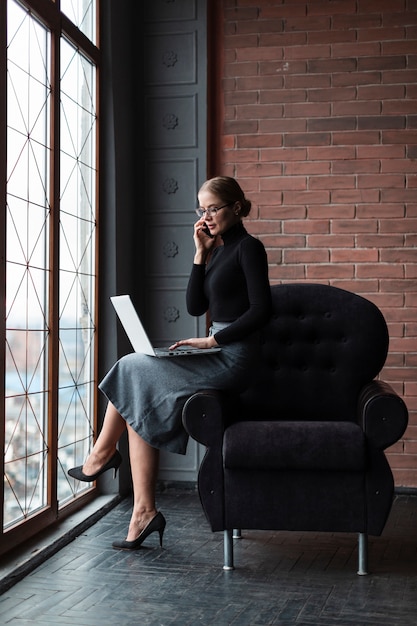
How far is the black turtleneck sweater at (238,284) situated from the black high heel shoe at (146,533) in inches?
31.1

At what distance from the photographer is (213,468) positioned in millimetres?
3311

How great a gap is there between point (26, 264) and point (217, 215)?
84cm

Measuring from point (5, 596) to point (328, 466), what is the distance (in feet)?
4.12

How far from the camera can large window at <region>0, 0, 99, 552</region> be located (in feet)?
11.4

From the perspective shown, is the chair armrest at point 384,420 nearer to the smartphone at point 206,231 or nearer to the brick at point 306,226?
the smartphone at point 206,231

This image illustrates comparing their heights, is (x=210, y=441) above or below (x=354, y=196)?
below

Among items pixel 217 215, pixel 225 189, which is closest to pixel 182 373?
pixel 217 215

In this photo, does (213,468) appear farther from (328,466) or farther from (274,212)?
(274,212)

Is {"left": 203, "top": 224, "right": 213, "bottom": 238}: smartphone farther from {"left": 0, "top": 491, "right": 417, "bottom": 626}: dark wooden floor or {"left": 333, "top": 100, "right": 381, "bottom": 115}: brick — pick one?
{"left": 333, "top": 100, "right": 381, "bottom": 115}: brick

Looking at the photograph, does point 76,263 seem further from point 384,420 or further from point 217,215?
point 384,420

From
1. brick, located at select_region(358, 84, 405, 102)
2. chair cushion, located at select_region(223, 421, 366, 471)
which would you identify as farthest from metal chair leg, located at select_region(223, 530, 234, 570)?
brick, located at select_region(358, 84, 405, 102)

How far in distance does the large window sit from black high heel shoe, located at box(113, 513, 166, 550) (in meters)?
0.41

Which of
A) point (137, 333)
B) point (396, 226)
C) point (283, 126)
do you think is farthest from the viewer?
point (283, 126)

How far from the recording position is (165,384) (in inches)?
137
